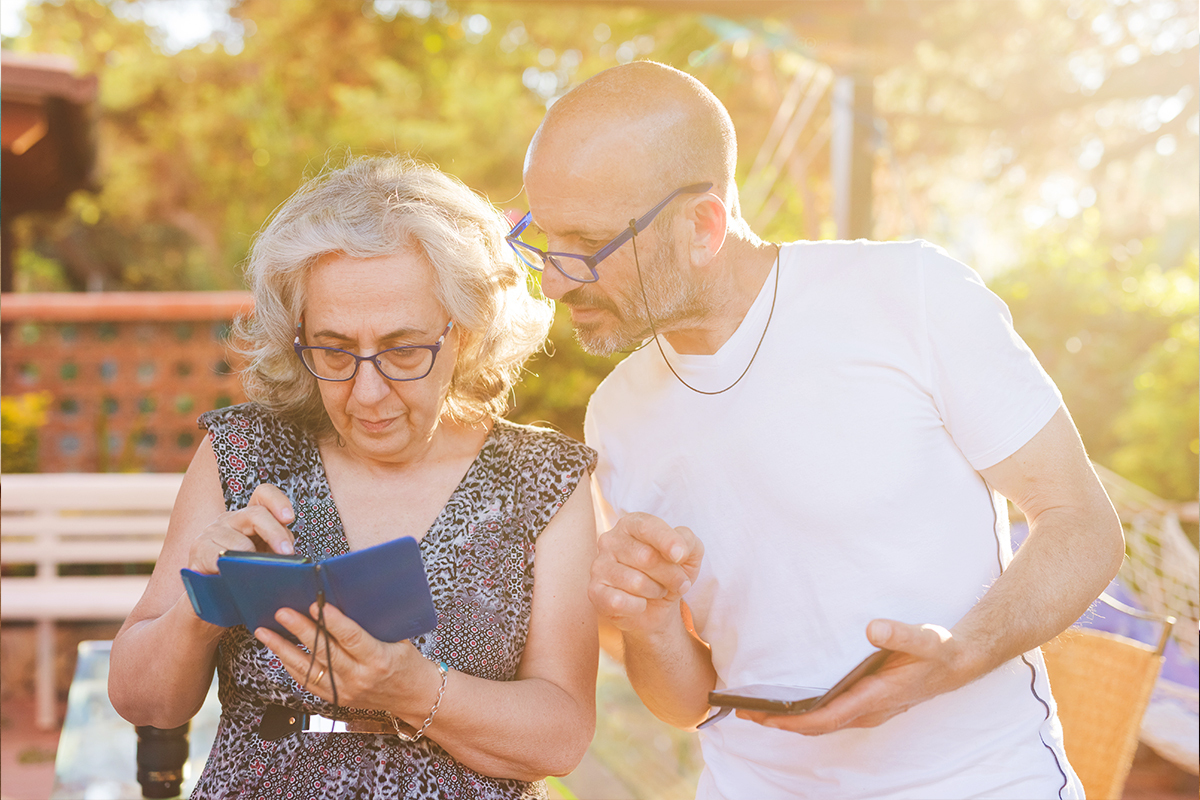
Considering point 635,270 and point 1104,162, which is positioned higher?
point 1104,162

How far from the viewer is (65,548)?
5.04 metres

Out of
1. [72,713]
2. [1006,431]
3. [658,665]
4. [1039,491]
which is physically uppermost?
[1006,431]

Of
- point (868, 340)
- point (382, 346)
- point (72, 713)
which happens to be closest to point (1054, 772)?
point (868, 340)

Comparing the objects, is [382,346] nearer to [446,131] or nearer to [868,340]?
[868,340]

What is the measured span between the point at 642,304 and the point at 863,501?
0.56 m

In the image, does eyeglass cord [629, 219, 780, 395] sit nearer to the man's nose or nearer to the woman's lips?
the man's nose

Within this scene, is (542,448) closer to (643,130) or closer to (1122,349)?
(643,130)

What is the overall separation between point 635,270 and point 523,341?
0.48 meters

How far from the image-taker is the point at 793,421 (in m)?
1.86

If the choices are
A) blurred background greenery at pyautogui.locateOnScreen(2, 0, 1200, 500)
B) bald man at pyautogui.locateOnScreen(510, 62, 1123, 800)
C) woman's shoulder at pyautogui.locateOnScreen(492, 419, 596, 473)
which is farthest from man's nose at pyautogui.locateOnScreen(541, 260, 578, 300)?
blurred background greenery at pyautogui.locateOnScreen(2, 0, 1200, 500)

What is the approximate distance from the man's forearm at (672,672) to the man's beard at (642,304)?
0.57 meters

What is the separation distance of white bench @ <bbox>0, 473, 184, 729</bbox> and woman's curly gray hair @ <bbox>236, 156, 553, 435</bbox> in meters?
3.18

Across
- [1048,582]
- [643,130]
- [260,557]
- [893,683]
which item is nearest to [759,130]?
[643,130]

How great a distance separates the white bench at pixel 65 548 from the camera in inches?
189
